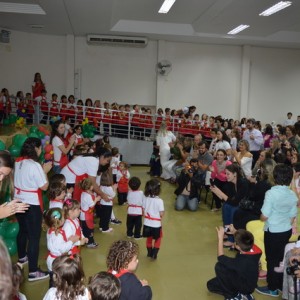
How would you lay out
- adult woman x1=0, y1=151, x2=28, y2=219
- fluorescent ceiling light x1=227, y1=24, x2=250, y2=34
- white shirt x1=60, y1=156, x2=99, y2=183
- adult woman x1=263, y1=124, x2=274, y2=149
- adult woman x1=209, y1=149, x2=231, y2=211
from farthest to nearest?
fluorescent ceiling light x1=227, y1=24, x2=250, y2=34
adult woman x1=263, y1=124, x2=274, y2=149
adult woman x1=209, y1=149, x2=231, y2=211
white shirt x1=60, y1=156, x2=99, y2=183
adult woman x1=0, y1=151, x2=28, y2=219

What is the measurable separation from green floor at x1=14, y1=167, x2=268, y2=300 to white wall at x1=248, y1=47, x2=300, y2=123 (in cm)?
919

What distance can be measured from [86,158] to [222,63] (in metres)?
10.6

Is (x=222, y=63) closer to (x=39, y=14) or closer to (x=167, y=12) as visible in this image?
(x=167, y=12)

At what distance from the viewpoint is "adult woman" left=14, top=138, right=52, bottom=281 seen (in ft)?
12.0

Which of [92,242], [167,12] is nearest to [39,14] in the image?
[167,12]

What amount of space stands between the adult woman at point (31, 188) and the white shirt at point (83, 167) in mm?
1078

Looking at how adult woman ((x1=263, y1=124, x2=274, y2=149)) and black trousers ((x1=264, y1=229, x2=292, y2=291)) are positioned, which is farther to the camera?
adult woman ((x1=263, y1=124, x2=274, y2=149))

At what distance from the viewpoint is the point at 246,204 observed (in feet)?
15.1

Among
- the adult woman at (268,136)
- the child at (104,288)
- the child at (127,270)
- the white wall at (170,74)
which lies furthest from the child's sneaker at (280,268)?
the white wall at (170,74)

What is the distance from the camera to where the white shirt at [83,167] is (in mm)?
4758

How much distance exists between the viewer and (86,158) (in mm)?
4781

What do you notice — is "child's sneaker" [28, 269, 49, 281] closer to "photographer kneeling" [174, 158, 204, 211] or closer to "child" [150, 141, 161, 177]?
"photographer kneeling" [174, 158, 204, 211]

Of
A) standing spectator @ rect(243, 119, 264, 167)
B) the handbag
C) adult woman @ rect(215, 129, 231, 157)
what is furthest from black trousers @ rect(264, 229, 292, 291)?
standing spectator @ rect(243, 119, 264, 167)

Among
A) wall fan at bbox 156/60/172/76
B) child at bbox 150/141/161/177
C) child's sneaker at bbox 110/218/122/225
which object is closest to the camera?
child's sneaker at bbox 110/218/122/225
